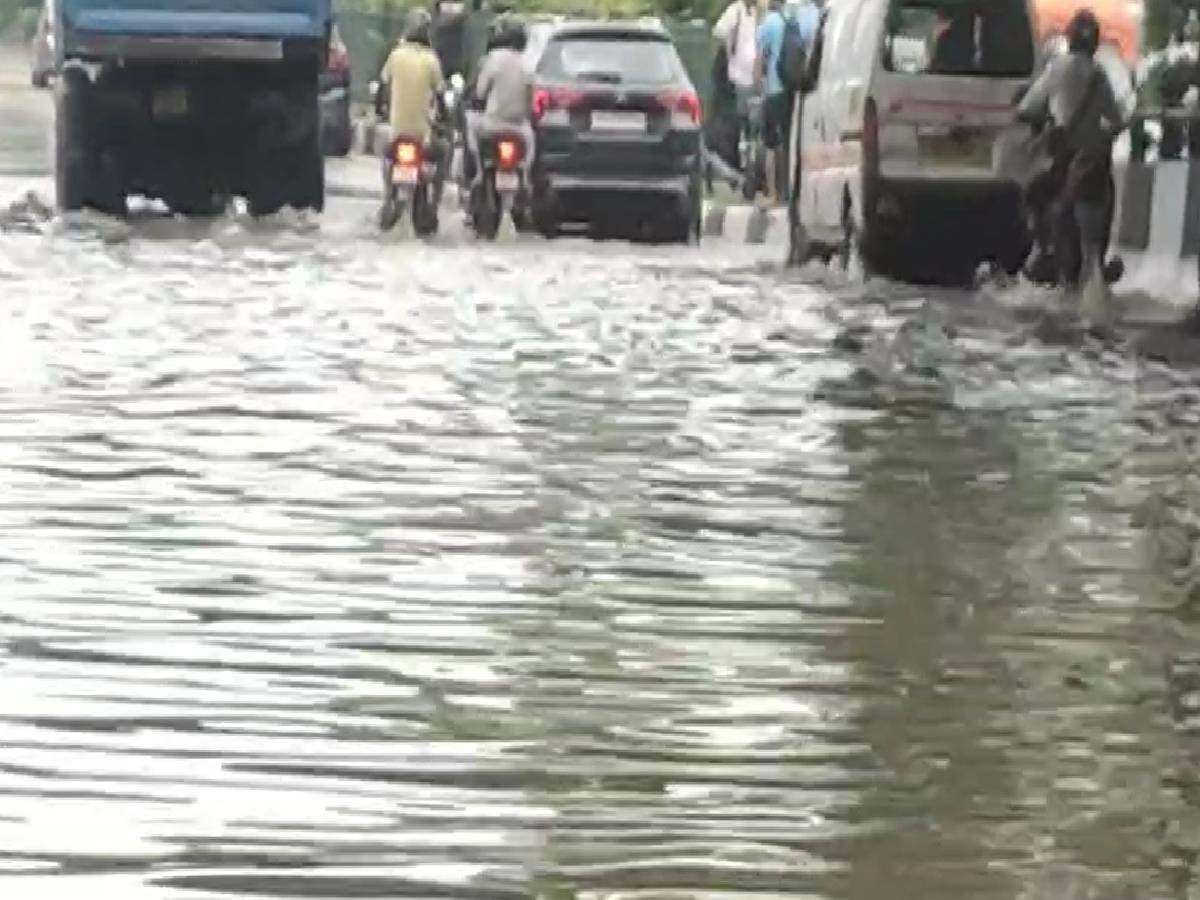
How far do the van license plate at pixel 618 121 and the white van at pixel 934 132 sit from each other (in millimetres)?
5319

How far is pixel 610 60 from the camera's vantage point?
103 ft

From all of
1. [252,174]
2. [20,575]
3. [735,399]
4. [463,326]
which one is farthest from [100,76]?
[20,575]

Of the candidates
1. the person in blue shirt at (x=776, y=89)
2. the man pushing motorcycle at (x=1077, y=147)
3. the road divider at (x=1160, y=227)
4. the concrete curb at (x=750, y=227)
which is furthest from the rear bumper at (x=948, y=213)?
the person in blue shirt at (x=776, y=89)

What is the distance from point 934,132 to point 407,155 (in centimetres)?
732

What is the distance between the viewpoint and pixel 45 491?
1070cm

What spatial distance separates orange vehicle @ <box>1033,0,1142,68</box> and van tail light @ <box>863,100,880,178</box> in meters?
15.3

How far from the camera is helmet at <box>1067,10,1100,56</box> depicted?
23609mm

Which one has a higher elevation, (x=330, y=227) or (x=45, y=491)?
(x=45, y=491)

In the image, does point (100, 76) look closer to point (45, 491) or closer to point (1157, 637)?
point (45, 491)

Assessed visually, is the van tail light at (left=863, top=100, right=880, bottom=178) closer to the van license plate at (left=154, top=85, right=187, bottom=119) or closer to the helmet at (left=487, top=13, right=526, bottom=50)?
the van license plate at (left=154, top=85, right=187, bottom=119)

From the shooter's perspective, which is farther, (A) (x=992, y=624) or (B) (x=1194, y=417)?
(B) (x=1194, y=417)

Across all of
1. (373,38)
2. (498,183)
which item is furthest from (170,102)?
(373,38)

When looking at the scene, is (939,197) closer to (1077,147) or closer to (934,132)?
(934,132)

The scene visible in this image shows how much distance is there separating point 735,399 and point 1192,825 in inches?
331
